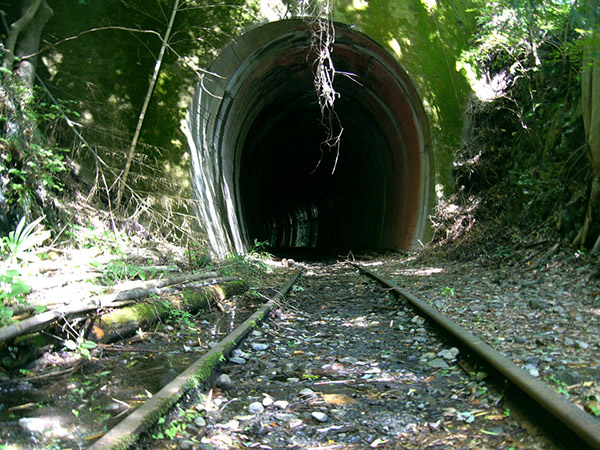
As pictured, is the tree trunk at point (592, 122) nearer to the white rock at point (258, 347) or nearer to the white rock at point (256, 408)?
the white rock at point (258, 347)

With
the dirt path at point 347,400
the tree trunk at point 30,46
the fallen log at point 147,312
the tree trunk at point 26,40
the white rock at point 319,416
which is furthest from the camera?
the tree trunk at point 30,46

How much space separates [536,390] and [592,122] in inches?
172

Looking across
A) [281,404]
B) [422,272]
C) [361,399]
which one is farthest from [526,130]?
[281,404]

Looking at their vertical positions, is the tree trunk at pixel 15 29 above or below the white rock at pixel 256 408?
above

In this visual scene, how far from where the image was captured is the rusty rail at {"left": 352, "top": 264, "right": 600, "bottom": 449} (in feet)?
5.89

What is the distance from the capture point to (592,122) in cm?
538

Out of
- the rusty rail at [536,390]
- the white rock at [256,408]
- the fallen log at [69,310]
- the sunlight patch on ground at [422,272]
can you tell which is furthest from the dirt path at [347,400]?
the sunlight patch on ground at [422,272]

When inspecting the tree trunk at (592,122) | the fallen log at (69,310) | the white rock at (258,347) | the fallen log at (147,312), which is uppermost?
the tree trunk at (592,122)

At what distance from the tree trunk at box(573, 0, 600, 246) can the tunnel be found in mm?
3117

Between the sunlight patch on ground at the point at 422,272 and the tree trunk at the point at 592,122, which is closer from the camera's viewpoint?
the tree trunk at the point at 592,122

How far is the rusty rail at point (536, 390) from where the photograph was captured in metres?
1.79

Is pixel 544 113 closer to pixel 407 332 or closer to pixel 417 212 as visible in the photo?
pixel 417 212

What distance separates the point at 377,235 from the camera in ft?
48.5

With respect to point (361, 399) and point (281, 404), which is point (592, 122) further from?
point (281, 404)
